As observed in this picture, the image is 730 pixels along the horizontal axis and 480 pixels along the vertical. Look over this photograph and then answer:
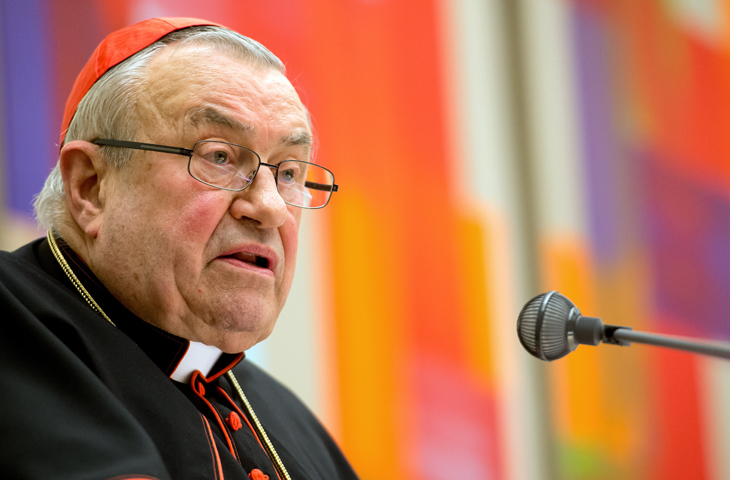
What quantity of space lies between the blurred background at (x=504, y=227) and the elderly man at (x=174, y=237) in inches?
39.3

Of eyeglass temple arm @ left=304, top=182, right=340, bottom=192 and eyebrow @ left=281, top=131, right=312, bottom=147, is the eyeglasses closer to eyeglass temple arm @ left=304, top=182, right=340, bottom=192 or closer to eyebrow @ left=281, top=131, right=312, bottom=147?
eyebrow @ left=281, top=131, right=312, bottom=147

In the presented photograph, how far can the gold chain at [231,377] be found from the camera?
5.17ft

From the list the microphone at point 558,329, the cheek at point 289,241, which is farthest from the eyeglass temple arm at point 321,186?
the microphone at point 558,329

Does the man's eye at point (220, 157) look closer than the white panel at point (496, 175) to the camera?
Yes

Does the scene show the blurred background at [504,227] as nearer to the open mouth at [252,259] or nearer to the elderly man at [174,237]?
the elderly man at [174,237]

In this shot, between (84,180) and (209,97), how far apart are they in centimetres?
38

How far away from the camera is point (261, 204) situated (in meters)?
1.64

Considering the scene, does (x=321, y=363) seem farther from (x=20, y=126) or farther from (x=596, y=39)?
(x=596, y=39)

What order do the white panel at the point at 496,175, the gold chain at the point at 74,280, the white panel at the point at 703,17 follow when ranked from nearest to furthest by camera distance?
the gold chain at the point at 74,280
the white panel at the point at 703,17
the white panel at the point at 496,175

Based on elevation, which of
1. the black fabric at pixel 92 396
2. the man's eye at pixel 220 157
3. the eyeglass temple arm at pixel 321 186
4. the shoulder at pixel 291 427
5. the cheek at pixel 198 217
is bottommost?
the shoulder at pixel 291 427

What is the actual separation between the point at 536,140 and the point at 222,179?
2.87m

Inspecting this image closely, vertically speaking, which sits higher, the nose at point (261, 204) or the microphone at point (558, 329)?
the nose at point (261, 204)

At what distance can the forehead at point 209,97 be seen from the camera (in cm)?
163

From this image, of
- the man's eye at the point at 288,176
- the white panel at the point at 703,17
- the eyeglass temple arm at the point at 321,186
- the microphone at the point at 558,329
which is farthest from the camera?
the white panel at the point at 703,17
